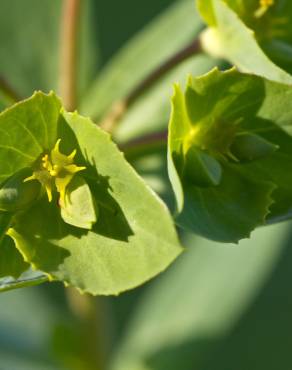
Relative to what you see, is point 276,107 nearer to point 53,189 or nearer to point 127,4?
point 53,189

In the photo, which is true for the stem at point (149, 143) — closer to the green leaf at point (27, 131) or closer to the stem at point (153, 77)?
the stem at point (153, 77)

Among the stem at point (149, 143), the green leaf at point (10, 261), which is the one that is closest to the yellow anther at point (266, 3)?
the stem at point (149, 143)

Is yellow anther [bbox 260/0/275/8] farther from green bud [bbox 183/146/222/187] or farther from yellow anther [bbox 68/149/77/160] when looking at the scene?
yellow anther [bbox 68/149/77/160]

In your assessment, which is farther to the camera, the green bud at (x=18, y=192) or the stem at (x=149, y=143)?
the stem at (x=149, y=143)

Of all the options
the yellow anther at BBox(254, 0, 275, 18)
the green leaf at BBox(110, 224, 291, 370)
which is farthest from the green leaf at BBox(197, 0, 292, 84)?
the green leaf at BBox(110, 224, 291, 370)

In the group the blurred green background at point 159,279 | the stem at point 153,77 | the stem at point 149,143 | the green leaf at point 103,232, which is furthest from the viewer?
the blurred green background at point 159,279

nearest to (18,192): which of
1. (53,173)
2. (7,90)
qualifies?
(53,173)
